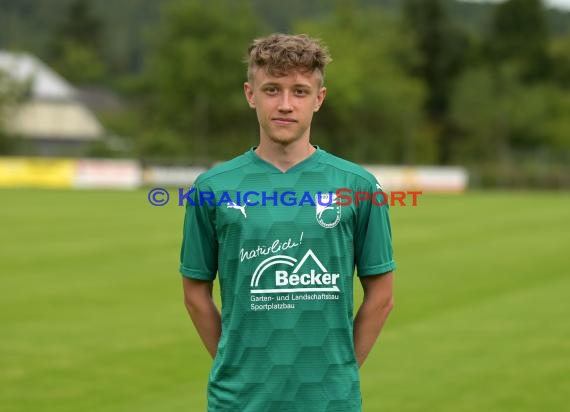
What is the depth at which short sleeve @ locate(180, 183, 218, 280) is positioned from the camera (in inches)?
156

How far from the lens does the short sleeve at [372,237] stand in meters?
3.95

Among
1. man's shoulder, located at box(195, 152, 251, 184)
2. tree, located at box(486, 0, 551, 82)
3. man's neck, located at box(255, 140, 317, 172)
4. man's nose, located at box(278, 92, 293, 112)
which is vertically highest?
tree, located at box(486, 0, 551, 82)

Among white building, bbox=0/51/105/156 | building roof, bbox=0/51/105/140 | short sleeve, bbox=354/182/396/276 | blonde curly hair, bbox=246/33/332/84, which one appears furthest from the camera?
building roof, bbox=0/51/105/140

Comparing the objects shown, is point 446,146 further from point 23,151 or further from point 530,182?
point 23,151

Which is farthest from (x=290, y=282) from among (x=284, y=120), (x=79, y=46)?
(x=79, y=46)

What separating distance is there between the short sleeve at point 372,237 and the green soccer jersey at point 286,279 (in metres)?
0.01

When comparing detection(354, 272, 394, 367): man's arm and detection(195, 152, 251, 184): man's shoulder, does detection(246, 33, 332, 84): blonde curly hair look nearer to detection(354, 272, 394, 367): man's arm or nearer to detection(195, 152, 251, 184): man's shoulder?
detection(195, 152, 251, 184): man's shoulder

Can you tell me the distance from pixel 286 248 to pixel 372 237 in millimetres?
A: 369

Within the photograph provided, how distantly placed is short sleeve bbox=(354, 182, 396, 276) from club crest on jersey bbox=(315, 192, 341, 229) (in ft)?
0.38

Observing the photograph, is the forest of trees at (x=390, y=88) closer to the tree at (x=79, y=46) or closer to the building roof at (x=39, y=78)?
the building roof at (x=39, y=78)

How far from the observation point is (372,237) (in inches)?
157

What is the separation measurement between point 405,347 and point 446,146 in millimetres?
88065

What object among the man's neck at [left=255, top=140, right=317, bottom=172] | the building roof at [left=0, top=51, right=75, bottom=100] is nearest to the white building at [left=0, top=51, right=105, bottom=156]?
the building roof at [left=0, top=51, right=75, bottom=100]

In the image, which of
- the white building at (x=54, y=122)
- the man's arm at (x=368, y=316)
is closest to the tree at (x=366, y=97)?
the white building at (x=54, y=122)
